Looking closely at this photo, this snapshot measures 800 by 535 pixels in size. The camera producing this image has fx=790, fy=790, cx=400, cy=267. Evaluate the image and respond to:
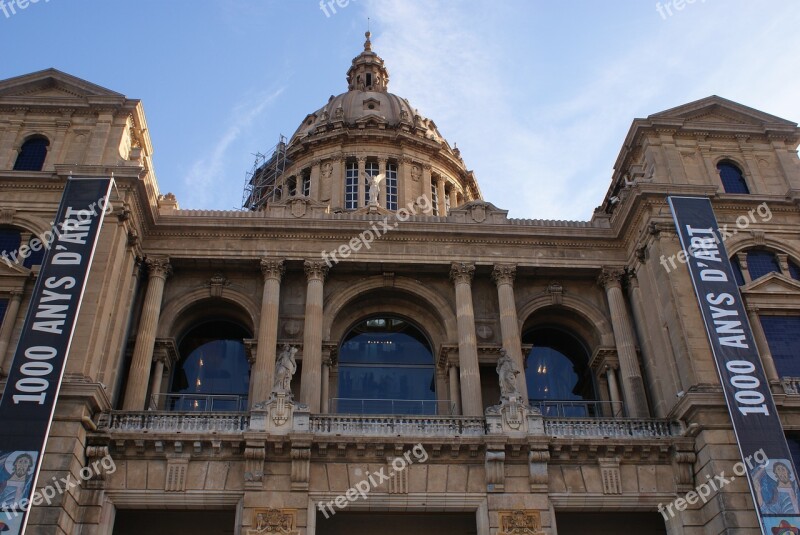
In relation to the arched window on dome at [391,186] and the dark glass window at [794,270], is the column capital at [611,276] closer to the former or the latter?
the dark glass window at [794,270]

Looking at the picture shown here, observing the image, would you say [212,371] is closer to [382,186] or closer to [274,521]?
[274,521]

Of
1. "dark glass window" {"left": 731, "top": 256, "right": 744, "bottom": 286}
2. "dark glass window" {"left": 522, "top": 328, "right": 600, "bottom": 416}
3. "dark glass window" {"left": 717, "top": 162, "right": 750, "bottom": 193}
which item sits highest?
"dark glass window" {"left": 717, "top": 162, "right": 750, "bottom": 193}

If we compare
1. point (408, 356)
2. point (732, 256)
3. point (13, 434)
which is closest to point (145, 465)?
point (13, 434)

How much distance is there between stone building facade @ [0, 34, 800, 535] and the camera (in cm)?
2366

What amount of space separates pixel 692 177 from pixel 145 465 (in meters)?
22.3

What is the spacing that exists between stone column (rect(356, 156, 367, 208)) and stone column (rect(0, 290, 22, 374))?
72.3 ft

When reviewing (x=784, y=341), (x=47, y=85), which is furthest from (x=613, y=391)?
(x=47, y=85)

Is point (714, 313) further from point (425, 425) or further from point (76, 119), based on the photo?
point (76, 119)

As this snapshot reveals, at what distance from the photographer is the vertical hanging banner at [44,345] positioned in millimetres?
20969

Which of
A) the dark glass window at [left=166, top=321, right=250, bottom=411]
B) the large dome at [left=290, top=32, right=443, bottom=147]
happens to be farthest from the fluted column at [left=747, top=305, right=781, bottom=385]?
the large dome at [left=290, top=32, right=443, bottom=147]

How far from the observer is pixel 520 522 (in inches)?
914

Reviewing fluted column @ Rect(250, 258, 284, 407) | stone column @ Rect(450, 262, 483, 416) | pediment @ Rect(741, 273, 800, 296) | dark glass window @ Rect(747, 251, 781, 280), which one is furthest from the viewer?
dark glass window @ Rect(747, 251, 781, 280)

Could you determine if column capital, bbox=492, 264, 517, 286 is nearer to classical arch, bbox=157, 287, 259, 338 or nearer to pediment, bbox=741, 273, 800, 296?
→ pediment, bbox=741, 273, 800, 296

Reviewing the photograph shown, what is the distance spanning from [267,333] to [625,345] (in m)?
13.0
